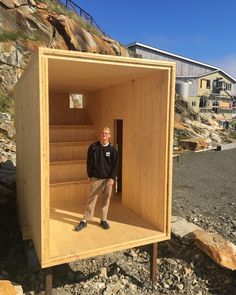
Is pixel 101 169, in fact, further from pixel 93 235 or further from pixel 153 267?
pixel 153 267

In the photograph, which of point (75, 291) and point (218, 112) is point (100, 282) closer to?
point (75, 291)

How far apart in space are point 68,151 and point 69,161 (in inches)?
22.4

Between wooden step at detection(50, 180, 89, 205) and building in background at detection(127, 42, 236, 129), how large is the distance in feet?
128

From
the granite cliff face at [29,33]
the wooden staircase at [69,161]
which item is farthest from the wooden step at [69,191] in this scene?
the granite cliff face at [29,33]

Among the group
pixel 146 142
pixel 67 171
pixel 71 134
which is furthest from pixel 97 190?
pixel 71 134

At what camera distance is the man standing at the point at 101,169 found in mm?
5227

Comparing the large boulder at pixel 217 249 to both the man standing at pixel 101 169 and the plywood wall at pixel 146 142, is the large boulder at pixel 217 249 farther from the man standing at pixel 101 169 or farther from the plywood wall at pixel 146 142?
the man standing at pixel 101 169

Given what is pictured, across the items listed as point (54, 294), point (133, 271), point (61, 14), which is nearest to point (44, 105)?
point (54, 294)

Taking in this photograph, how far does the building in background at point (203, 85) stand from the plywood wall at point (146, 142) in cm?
3932

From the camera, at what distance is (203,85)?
48.4 meters

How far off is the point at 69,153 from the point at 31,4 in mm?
15674

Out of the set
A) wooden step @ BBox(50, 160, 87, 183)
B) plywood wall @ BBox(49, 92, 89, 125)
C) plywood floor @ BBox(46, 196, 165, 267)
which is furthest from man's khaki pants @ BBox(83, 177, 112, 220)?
plywood wall @ BBox(49, 92, 89, 125)

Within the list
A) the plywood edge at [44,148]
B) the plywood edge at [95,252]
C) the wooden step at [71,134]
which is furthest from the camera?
the wooden step at [71,134]

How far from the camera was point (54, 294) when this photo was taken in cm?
514
